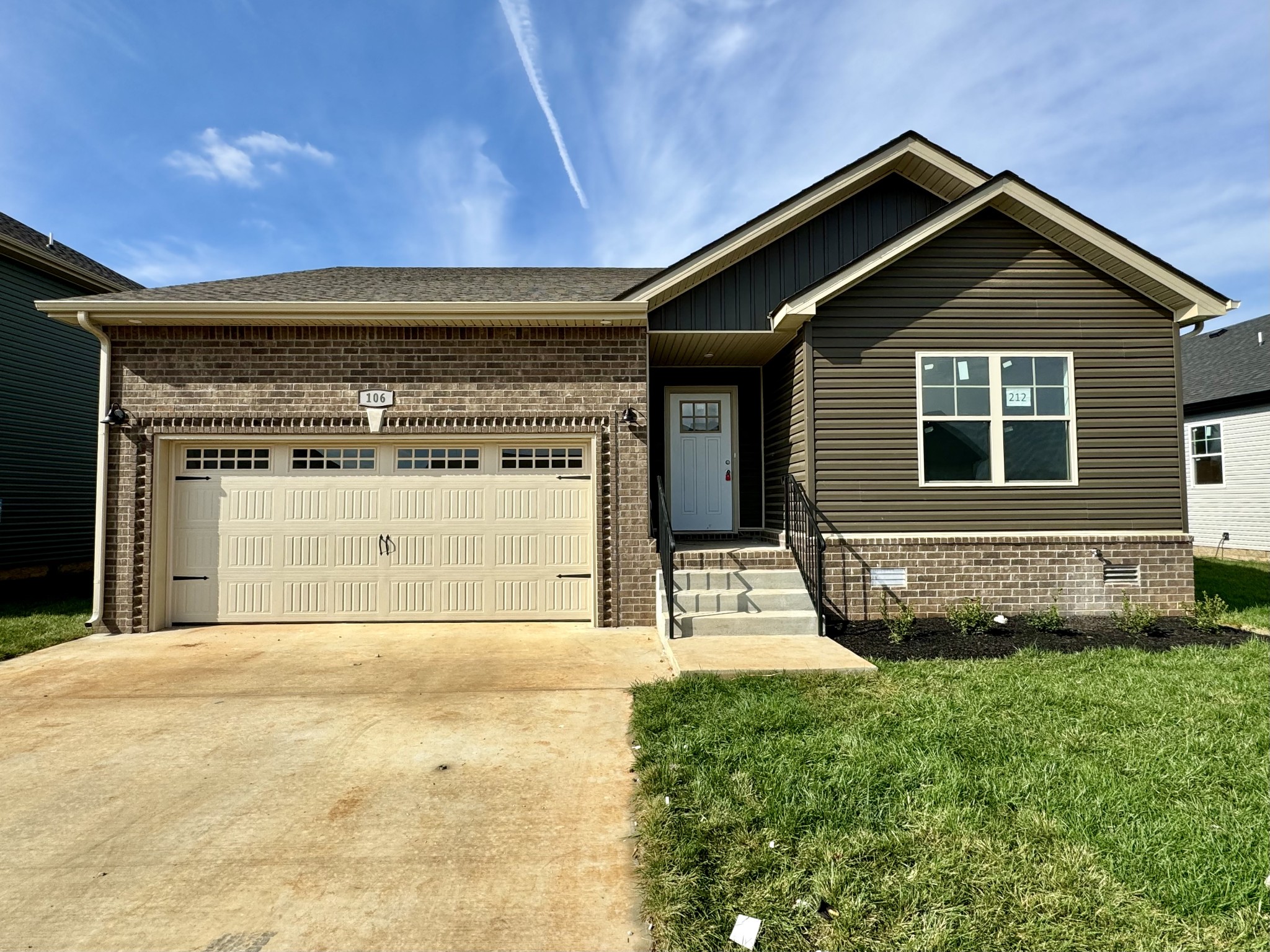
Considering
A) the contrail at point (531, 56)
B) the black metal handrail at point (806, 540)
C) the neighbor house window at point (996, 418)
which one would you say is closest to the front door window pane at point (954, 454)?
the neighbor house window at point (996, 418)

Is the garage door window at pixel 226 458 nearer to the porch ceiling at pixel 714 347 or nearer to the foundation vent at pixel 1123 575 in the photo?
the porch ceiling at pixel 714 347

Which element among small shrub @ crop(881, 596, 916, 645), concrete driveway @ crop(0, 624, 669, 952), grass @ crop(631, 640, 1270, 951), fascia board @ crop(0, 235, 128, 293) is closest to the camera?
grass @ crop(631, 640, 1270, 951)

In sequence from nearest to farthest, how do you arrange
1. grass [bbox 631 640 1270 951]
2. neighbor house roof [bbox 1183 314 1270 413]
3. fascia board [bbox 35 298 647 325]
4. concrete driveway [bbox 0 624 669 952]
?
grass [bbox 631 640 1270 951], concrete driveway [bbox 0 624 669 952], fascia board [bbox 35 298 647 325], neighbor house roof [bbox 1183 314 1270 413]

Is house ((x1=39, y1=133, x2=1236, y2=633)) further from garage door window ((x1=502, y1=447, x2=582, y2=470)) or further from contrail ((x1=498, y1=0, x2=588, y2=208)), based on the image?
contrail ((x1=498, y1=0, x2=588, y2=208))

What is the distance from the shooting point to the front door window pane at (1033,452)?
7.21 m

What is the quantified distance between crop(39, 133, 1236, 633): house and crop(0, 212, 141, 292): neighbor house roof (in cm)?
534

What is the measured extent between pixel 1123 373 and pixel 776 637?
5.34 m

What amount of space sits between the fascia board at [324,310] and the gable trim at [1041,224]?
85.0 inches

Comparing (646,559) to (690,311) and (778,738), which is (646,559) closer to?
(690,311)

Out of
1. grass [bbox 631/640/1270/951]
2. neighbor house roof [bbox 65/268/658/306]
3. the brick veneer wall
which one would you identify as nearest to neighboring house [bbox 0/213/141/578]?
neighbor house roof [bbox 65/268/658/306]

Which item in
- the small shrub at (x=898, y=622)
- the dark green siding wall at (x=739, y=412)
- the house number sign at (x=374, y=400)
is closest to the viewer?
the small shrub at (x=898, y=622)

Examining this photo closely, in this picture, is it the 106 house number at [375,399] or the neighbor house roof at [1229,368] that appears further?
the neighbor house roof at [1229,368]

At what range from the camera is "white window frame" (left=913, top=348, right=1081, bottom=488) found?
720cm

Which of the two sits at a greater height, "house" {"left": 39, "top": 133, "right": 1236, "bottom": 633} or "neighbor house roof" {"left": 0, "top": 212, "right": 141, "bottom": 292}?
"neighbor house roof" {"left": 0, "top": 212, "right": 141, "bottom": 292}
